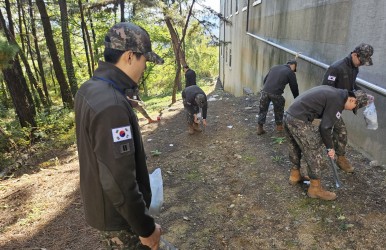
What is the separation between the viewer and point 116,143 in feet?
4.84

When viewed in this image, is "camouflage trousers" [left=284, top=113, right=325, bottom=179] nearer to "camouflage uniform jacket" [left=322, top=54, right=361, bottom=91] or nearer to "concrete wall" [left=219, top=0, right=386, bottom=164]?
"camouflage uniform jacket" [left=322, top=54, right=361, bottom=91]

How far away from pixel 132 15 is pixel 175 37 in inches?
91.8

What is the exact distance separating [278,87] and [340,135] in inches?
79.7

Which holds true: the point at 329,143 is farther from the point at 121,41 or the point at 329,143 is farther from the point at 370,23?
the point at 121,41

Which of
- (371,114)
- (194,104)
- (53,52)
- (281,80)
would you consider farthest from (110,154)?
(53,52)

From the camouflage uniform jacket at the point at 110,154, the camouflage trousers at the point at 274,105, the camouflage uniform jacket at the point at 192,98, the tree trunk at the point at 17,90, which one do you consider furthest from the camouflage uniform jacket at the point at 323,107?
the tree trunk at the point at 17,90

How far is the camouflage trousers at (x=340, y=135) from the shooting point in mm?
4353

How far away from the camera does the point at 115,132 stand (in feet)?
4.84

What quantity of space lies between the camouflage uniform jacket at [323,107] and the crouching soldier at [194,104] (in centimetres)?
315

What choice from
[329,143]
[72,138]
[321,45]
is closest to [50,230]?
[329,143]

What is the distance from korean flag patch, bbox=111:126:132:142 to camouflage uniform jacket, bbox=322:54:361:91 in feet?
12.9

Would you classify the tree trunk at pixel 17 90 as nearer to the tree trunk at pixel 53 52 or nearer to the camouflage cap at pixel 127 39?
the tree trunk at pixel 53 52

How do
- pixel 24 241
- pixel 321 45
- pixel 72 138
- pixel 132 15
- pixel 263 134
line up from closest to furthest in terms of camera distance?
pixel 24 241 → pixel 321 45 → pixel 263 134 → pixel 72 138 → pixel 132 15

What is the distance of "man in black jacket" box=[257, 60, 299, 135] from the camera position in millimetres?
6031
